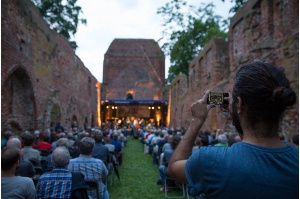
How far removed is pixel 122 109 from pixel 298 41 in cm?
2965

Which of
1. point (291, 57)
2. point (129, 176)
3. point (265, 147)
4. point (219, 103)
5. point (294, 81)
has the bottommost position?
point (129, 176)

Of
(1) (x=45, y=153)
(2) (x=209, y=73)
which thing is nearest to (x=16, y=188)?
(1) (x=45, y=153)

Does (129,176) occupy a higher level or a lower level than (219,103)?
lower

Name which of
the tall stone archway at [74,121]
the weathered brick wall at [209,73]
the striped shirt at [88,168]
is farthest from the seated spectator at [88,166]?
the tall stone archway at [74,121]

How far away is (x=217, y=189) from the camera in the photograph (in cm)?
125

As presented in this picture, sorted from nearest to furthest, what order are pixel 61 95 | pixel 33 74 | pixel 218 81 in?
pixel 33 74 → pixel 218 81 → pixel 61 95

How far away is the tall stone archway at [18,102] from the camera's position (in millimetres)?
10352

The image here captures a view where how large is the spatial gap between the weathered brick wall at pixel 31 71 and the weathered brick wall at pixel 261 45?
760 cm

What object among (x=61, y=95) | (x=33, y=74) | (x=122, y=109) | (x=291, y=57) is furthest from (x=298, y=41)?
(x=122, y=109)

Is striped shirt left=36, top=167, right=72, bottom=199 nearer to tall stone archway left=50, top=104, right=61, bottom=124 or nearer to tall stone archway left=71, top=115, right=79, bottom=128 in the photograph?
tall stone archway left=50, top=104, right=61, bottom=124

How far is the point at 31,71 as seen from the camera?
11742 millimetres

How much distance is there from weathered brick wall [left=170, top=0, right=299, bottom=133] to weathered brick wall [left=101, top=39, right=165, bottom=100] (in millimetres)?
26205

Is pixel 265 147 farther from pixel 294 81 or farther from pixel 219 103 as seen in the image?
pixel 294 81

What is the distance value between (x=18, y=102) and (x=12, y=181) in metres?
9.28
